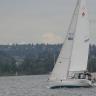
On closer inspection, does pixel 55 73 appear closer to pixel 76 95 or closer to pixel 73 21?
pixel 73 21

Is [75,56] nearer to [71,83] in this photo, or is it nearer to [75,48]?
[75,48]

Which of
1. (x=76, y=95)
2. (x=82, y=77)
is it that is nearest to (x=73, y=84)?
(x=82, y=77)

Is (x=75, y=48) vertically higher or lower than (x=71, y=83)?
higher

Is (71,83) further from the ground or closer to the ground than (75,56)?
closer to the ground

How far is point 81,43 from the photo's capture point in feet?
267

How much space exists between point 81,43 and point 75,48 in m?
1.00

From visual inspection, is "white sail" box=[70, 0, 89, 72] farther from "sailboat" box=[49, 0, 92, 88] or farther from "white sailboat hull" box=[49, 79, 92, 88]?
"white sailboat hull" box=[49, 79, 92, 88]

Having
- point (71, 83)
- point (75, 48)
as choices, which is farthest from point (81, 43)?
point (71, 83)

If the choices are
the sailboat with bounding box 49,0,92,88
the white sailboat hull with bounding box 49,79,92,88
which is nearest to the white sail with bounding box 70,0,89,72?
the sailboat with bounding box 49,0,92,88

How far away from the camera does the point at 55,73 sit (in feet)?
260

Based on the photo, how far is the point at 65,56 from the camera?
80.3 m

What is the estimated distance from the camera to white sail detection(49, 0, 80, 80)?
79.3m

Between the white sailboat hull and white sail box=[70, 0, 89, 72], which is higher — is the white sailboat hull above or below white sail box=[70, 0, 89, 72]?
below

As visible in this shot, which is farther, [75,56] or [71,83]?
[75,56]
